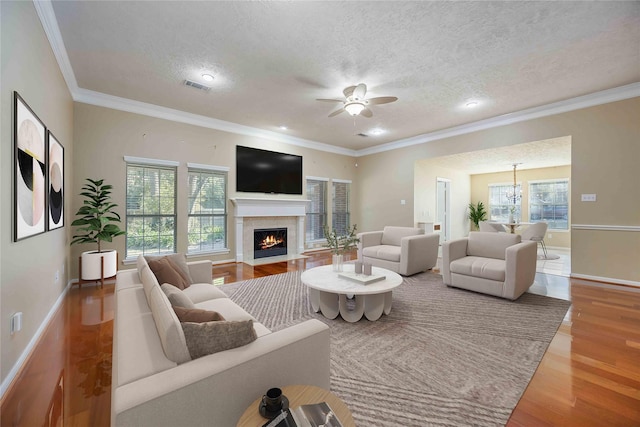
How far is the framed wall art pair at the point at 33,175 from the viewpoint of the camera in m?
1.93

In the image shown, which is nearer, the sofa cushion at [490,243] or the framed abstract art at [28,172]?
the framed abstract art at [28,172]

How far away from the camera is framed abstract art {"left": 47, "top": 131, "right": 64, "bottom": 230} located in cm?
276

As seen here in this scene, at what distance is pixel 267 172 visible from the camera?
6.27 m

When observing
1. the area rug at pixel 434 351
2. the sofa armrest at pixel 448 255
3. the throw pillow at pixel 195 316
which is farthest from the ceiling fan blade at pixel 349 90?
Result: the throw pillow at pixel 195 316

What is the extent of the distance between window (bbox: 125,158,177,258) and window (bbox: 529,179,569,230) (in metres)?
9.84

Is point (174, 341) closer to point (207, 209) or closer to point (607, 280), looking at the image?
point (207, 209)

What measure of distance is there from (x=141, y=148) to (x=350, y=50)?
152 inches

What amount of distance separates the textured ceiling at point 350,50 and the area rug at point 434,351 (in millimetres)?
2932

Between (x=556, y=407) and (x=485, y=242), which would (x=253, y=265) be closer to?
(x=485, y=242)

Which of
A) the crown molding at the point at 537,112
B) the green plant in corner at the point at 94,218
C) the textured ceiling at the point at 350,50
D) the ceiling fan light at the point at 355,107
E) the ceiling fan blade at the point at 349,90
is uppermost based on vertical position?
the textured ceiling at the point at 350,50

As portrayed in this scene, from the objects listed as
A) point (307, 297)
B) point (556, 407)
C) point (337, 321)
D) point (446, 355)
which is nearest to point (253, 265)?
point (307, 297)

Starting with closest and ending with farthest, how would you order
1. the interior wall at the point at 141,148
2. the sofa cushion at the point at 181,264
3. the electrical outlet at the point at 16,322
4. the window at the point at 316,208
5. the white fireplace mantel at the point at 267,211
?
the electrical outlet at the point at 16,322 < the sofa cushion at the point at 181,264 < the interior wall at the point at 141,148 < the white fireplace mantel at the point at 267,211 < the window at the point at 316,208

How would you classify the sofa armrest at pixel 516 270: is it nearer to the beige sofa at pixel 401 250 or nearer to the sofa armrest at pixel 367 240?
the beige sofa at pixel 401 250

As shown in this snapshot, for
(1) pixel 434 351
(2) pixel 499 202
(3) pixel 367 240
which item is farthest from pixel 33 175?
(2) pixel 499 202
